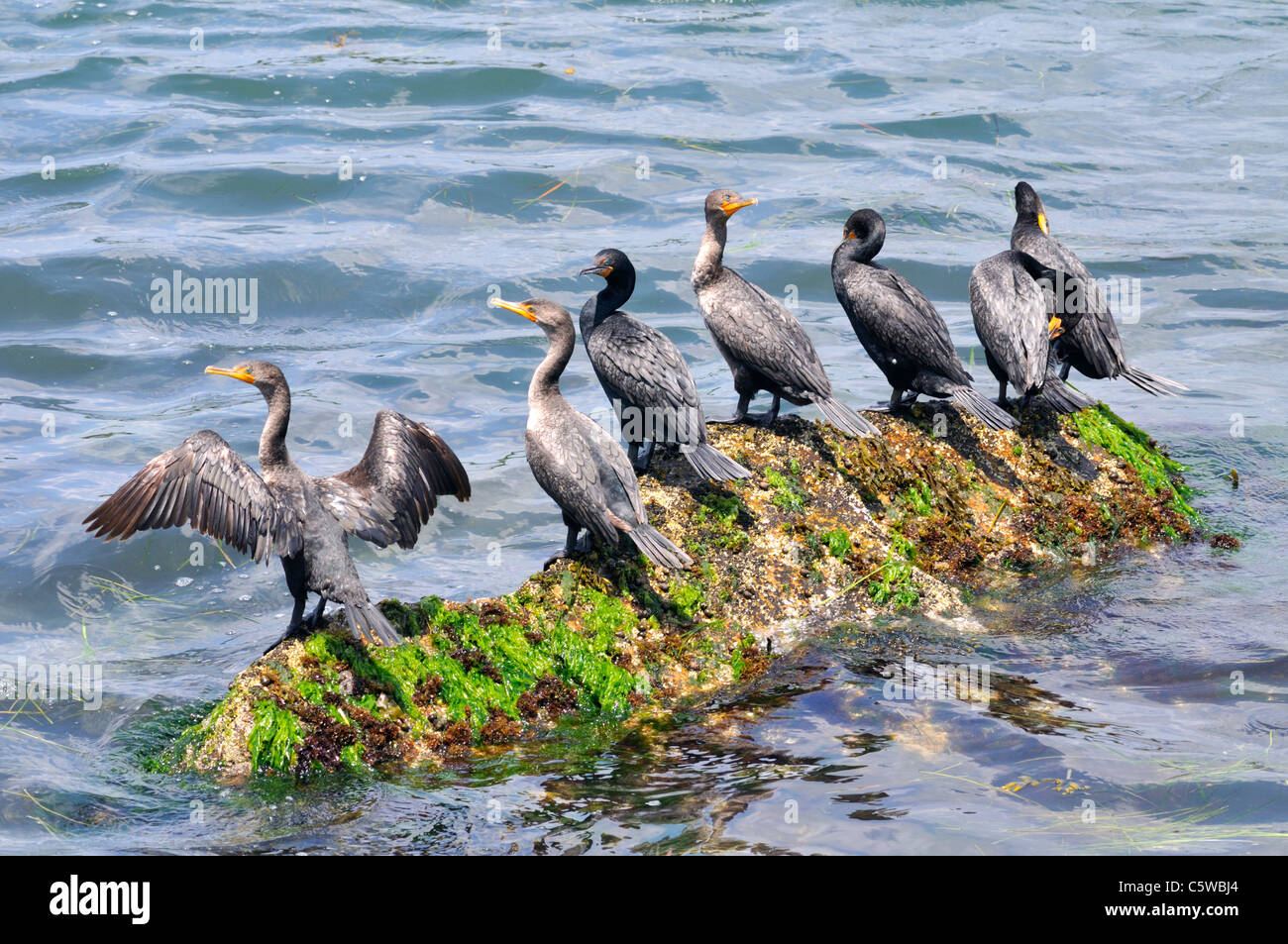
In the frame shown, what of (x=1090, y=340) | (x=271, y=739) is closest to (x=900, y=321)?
(x=1090, y=340)

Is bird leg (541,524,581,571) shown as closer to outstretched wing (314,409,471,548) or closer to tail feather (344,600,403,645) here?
outstretched wing (314,409,471,548)

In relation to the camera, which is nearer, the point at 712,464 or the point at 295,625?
the point at 295,625

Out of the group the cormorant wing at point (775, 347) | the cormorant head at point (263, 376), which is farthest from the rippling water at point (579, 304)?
the cormorant head at point (263, 376)

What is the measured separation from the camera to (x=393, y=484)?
6375 mm

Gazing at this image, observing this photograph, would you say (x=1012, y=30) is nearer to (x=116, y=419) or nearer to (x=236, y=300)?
(x=236, y=300)

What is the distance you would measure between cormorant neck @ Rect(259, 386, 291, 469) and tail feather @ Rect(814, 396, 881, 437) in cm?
278

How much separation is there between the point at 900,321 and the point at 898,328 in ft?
0.14

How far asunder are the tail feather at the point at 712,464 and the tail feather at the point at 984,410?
1576 millimetres

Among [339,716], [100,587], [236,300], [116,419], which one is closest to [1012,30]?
[236,300]

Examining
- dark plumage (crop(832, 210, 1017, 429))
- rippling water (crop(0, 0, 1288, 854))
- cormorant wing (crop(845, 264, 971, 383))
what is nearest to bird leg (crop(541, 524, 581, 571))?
rippling water (crop(0, 0, 1288, 854))

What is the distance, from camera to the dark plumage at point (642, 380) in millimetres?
6512

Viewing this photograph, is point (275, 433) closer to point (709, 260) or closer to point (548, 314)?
point (548, 314)

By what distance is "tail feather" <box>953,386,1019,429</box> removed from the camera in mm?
7258

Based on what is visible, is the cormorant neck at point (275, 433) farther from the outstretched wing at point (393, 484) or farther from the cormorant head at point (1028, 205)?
the cormorant head at point (1028, 205)
